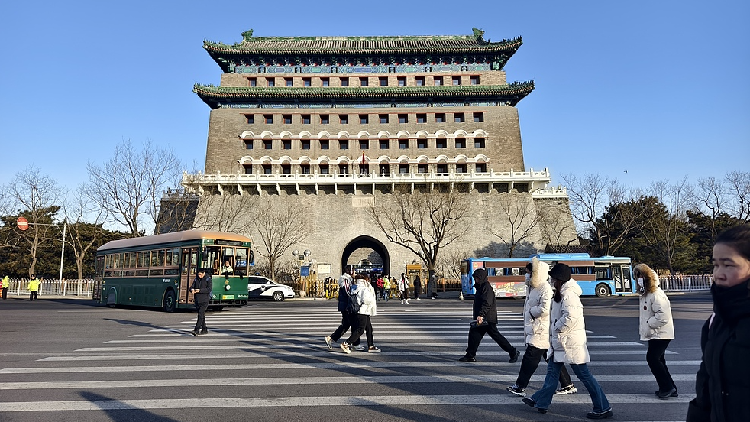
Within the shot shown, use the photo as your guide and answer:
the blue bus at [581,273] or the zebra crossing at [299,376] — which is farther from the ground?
the blue bus at [581,273]

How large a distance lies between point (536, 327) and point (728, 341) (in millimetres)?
3914

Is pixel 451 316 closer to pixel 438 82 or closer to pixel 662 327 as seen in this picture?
pixel 662 327

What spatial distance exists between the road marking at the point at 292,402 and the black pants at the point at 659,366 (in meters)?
0.19

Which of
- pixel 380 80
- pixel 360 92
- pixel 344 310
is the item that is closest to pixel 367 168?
pixel 360 92

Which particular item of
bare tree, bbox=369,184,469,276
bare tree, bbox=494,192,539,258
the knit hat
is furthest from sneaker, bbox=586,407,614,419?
bare tree, bbox=494,192,539,258

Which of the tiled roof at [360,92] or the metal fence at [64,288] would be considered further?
the tiled roof at [360,92]

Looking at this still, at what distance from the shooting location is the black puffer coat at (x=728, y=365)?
2283 mm

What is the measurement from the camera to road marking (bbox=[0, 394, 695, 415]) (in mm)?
5637

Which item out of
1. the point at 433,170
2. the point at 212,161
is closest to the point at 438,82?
the point at 433,170

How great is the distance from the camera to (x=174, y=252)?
1895cm

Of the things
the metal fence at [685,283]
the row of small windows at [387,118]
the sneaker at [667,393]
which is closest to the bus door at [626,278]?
the metal fence at [685,283]

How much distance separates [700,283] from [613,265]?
11.0 meters

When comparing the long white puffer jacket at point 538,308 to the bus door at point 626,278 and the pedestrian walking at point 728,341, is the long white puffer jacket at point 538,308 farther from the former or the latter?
the bus door at point 626,278

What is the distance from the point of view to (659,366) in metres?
6.06
